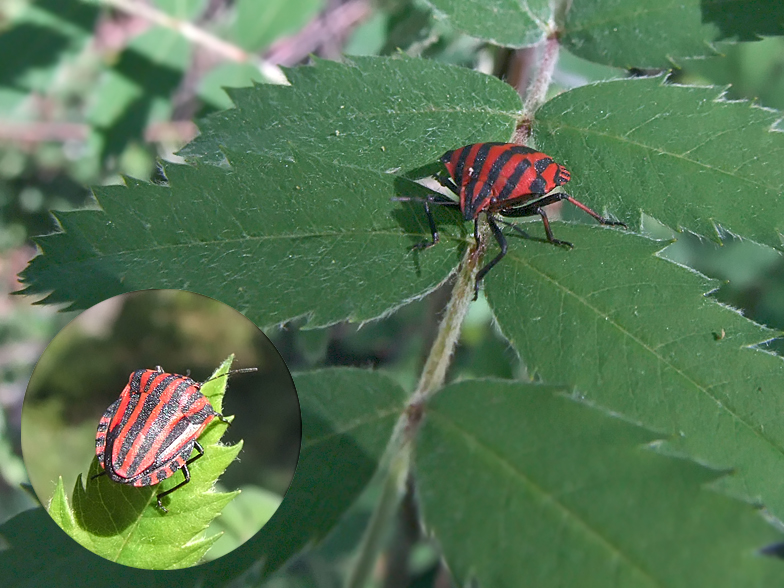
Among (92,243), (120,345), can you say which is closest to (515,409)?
(92,243)

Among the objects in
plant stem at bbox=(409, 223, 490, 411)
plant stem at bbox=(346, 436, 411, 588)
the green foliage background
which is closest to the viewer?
the green foliage background

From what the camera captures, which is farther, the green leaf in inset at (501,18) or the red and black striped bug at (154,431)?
the green leaf in inset at (501,18)

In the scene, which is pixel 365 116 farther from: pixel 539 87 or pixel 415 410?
pixel 415 410

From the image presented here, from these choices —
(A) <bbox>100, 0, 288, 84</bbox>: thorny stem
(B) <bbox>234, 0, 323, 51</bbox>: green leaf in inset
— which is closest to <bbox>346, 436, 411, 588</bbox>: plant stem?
(A) <bbox>100, 0, 288, 84</bbox>: thorny stem

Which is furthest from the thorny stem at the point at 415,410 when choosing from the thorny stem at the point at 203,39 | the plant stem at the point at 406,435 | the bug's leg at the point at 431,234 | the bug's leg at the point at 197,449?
the thorny stem at the point at 203,39

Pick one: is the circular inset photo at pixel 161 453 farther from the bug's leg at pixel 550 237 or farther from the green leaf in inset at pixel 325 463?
the bug's leg at pixel 550 237

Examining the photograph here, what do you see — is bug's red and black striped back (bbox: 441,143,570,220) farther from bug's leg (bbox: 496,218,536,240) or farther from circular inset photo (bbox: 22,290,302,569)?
circular inset photo (bbox: 22,290,302,569)

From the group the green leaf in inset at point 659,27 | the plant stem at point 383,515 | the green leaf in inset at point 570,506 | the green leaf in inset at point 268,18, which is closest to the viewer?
the green leaf in inset at point 570,506
